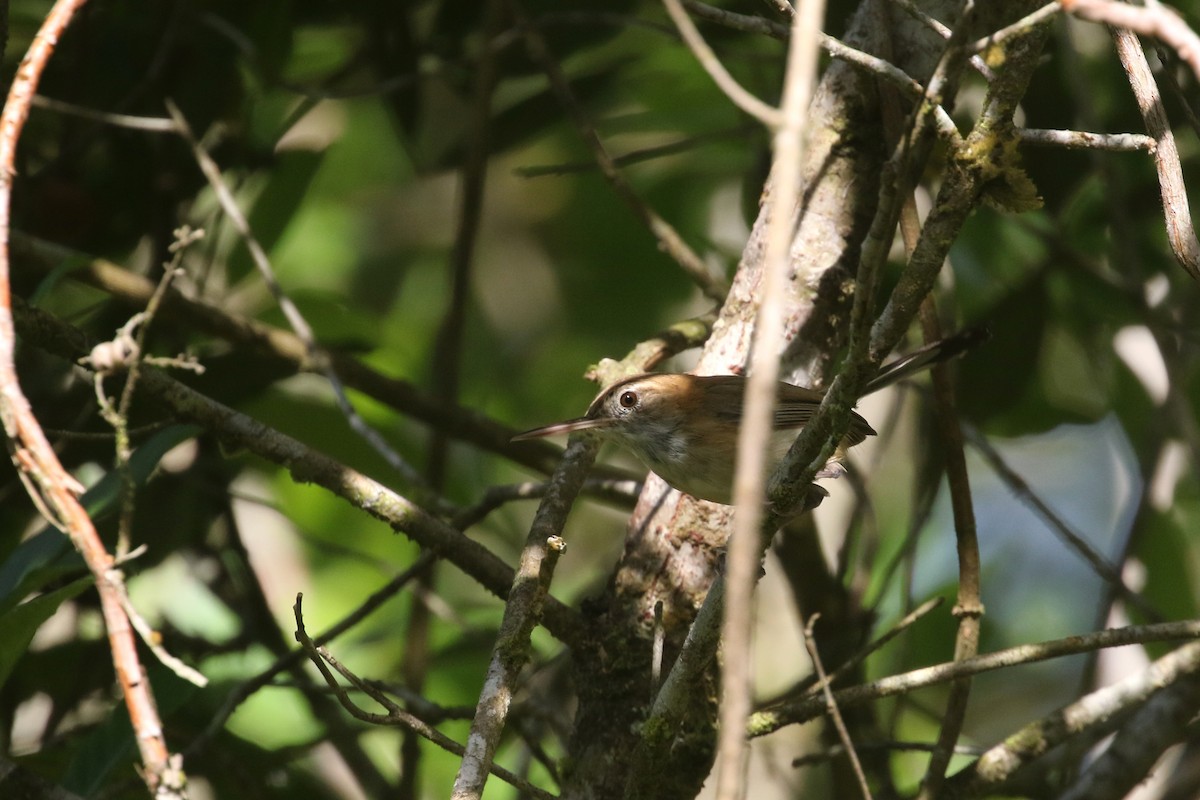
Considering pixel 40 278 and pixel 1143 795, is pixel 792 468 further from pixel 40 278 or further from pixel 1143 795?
pixel 1143 795

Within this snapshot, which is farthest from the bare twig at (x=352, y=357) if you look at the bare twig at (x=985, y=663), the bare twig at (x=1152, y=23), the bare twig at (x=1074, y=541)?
the bare twig at (x=1152, y=23)

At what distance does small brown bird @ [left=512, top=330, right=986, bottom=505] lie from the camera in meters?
3.17

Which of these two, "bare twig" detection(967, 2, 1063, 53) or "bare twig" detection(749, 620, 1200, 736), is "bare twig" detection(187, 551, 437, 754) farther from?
"bare twig" detection(967, 2, 1063, 53)

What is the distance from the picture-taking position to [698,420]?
12.4ft

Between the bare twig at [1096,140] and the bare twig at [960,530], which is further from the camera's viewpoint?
the bare twig at [960,530]

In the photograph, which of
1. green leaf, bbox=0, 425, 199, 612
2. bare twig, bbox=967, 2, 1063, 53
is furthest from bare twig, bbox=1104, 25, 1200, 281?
green leaf, bbox=0, 425, 199, 612

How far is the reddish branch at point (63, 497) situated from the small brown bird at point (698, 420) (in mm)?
1566

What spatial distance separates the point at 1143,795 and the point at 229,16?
506 centimetres

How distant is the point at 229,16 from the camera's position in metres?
4.80

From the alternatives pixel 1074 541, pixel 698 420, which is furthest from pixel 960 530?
pixel 698 420

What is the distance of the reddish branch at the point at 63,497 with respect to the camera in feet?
5.64

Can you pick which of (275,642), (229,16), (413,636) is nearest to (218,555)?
(275,642)

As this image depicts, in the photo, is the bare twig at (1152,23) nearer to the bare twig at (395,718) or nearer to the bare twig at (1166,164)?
the bare twig at (1166,164)

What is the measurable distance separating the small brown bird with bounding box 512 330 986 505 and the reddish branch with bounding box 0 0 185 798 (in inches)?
61.6
